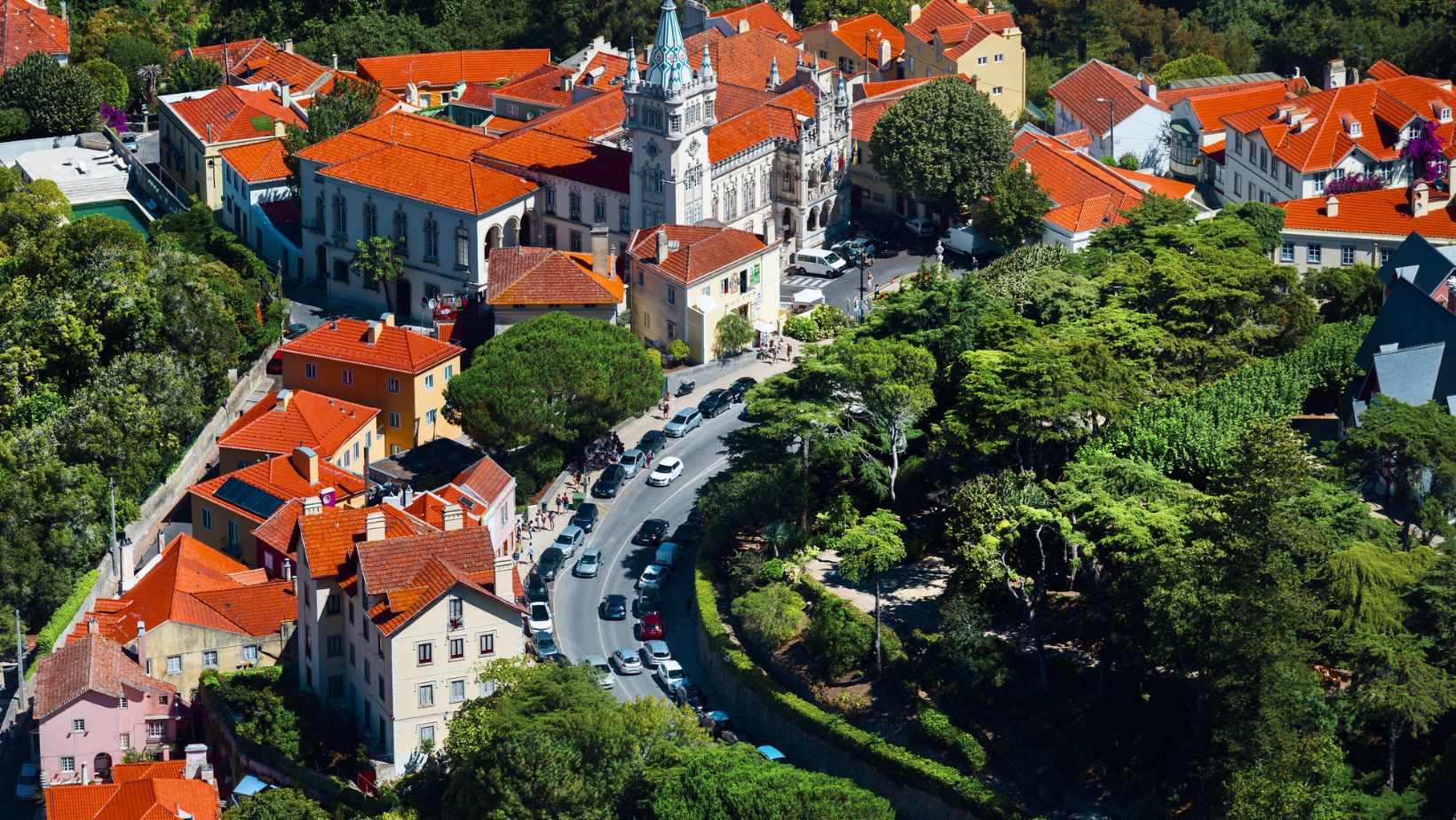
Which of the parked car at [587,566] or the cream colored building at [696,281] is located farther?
the cream colored building at [696,281]

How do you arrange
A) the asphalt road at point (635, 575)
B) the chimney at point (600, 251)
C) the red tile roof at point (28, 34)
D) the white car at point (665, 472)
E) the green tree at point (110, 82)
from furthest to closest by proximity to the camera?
the red tile roof at point (28, 34) → the green tree at point (110, 82) → the chimney at point (600, 251) → the white car at point (665, 472) → the asphalt road at point (635, 575)

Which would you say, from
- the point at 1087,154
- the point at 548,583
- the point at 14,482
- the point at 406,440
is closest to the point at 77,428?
the point at 14,482

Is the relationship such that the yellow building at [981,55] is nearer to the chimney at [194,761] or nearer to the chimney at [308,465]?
the chimney at [308,465]

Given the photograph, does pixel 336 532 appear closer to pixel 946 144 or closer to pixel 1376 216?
pixel 946 144

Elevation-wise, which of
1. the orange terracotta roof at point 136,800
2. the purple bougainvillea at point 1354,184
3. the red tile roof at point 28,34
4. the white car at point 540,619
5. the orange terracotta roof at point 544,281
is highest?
the purple bougainvillea at point 1354,184

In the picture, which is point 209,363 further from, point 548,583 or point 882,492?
point 882,492

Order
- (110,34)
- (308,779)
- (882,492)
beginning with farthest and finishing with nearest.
→ (110,34), (882,492), (308,779)

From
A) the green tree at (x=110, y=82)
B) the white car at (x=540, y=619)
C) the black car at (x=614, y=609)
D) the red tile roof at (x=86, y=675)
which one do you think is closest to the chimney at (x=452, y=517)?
the white car at (x=540, y=619)
